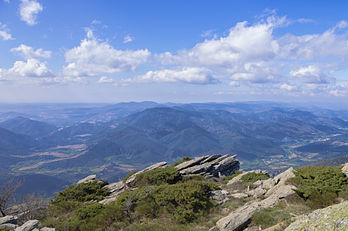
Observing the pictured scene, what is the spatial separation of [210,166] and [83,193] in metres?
24.4

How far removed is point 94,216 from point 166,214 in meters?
6.90

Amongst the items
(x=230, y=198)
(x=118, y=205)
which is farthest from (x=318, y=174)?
(x=118, y=205)

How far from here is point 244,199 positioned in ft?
70.2

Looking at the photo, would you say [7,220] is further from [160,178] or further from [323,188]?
[323,188]

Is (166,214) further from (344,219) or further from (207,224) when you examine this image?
(344,219)

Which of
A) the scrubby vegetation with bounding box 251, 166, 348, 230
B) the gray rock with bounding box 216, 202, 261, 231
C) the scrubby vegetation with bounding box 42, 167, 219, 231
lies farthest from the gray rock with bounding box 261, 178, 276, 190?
the gray rock with bounding box 216, 202, 261, 231

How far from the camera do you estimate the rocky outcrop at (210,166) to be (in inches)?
1399

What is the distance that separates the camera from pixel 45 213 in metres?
21.2

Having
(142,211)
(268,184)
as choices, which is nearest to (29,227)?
(142,211)

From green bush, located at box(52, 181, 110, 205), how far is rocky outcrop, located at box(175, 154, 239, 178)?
1482 cm

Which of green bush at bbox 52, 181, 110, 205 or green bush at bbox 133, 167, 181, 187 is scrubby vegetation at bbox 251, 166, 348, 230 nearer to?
green bush at bbox 133, 167, 181, 187

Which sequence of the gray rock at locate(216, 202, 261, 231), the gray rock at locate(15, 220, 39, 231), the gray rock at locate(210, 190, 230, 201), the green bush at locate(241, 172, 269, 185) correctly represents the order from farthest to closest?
the green bush at locate(241, 172, 269, 185) → the gray rock at locate(210, 190, 230, 201) → the gray rock at locate(15, 220, 39, 231) → the gray rock at locate(216, 202, 261, 231)

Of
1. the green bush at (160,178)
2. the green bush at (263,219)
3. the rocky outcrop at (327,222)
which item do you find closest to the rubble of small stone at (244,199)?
the rocky outcrop at (327,222)

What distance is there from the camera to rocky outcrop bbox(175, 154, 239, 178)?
35531 millimetres
